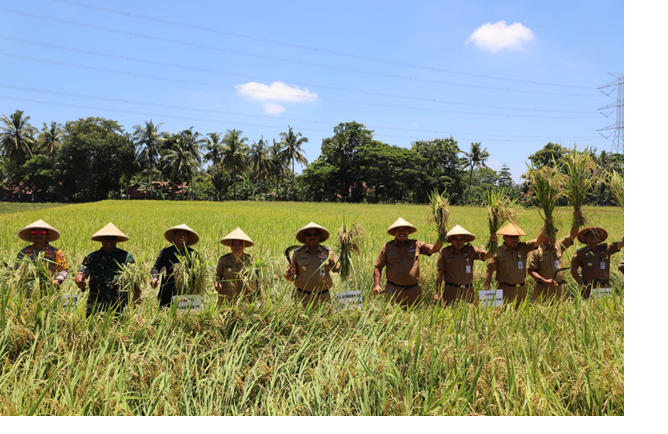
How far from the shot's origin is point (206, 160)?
4688 cm

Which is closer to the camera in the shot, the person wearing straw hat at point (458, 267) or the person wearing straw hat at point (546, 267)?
the person wearing straw hat at point (458, 267)

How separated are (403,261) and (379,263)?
0.26 metres

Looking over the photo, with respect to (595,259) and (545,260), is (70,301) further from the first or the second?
(595,259)

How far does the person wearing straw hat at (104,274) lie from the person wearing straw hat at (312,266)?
1386 millimetres

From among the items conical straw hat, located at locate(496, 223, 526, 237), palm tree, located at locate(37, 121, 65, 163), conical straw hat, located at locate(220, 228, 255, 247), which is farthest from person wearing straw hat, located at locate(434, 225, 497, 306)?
palm tree, located at locate(37, 121, 65, 163)

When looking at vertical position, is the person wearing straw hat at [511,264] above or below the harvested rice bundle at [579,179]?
below

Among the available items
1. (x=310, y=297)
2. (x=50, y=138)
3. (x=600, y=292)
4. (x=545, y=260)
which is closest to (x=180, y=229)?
(x=310, y=297)

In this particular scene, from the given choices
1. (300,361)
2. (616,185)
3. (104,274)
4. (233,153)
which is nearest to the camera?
(300,361)

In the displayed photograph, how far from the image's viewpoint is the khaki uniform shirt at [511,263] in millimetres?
4234

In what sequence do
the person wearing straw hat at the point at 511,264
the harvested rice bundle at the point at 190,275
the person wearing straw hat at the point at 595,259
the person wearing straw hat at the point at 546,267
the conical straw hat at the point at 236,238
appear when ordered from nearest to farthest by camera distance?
the harvested rice bundle at the point at 190,275
the conical straw hat at the point at 236,238
the person wearing straw hat at the point at 511,264
the person wearing straw hat at the point at 546,267
the person wearing straw hat at the point at 595,259

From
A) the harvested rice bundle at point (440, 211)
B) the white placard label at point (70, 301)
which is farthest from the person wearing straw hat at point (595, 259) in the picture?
the white placard label at point (70, 301)

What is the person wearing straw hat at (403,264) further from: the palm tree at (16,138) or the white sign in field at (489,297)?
the palm tree at (16,138)

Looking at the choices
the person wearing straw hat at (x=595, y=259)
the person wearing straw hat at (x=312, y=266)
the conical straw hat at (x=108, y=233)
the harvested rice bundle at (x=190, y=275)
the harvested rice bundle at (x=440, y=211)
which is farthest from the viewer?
the person wearing straw hat at (x=595, y=259)
